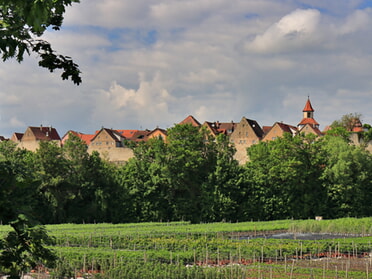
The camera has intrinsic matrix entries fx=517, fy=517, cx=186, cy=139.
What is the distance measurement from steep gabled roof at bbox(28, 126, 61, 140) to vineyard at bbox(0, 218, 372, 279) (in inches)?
1957

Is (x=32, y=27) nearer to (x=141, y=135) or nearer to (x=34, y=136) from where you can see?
(x=34, y=136)

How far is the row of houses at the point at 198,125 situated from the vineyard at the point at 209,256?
30.5 metres

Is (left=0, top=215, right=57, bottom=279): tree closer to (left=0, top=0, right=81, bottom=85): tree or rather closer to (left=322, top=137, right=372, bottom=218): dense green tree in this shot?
(left=0, top=0, right=81, bottom=85): tree

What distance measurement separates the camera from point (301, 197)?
52000 mm

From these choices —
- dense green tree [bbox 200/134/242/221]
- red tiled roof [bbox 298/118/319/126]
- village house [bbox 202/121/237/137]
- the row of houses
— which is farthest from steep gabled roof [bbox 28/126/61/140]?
red tiled roof [bbox 298/118/319/126]

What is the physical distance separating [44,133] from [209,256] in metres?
69.4

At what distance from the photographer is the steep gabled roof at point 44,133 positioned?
284ft

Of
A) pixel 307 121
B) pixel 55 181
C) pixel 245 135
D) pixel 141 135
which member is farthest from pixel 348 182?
pixel 141 135

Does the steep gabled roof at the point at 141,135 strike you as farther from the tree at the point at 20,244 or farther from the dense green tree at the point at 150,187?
the tree at the point at 20,244

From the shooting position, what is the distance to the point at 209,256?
Answer: 84.8 ft

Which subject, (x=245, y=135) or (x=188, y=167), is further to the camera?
(x=245, y=135)

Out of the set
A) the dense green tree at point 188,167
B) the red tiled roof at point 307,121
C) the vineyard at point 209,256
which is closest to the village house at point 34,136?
the dense green tree at point 188,167

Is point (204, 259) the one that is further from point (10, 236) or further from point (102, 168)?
point (102, 168)

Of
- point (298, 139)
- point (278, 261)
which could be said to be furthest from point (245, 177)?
point (278, 261)
